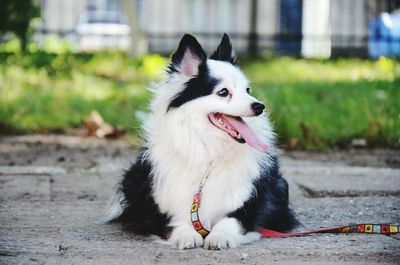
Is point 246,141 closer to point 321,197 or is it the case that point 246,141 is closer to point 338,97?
point 321,197

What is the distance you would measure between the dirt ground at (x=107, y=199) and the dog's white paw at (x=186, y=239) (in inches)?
2.0

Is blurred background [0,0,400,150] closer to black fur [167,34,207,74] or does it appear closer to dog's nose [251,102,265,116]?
black fur [167,34,207,74]

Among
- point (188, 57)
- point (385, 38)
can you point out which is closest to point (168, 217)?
point (188, 57)

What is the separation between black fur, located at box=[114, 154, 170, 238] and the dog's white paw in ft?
0.37

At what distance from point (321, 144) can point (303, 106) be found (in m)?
0.98

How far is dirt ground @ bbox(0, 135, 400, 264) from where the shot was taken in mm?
3703

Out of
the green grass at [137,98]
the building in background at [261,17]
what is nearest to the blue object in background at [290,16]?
the building in background at [261,17]

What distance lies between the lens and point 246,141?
3965 millimetres

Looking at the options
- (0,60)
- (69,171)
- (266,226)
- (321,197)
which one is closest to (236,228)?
(266,226)

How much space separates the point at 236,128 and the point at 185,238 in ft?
2.06

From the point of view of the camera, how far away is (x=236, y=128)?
3.97 m

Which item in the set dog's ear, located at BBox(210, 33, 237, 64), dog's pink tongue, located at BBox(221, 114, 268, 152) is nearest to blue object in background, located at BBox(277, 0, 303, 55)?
dog's ear, located at BBox(210, 33, 237, 64)

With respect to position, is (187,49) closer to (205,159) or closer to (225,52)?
(225,52)

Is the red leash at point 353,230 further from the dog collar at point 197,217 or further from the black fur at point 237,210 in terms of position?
the dog collar at point 197,217
